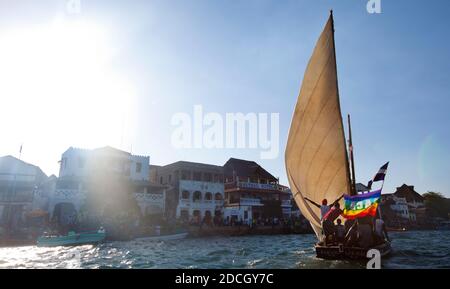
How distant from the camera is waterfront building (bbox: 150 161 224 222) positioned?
4053cm

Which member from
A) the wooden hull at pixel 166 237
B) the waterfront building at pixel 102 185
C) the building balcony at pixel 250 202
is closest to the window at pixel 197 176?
the waterfront building at pixel 102 185

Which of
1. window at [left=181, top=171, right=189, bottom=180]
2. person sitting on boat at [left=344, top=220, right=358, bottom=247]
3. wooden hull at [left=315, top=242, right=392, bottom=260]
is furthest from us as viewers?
window at [left=181, top=171, right=189, bottom=180]

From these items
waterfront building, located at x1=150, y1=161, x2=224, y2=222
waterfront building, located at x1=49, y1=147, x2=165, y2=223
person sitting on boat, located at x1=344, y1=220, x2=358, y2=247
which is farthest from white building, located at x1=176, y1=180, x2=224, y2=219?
person sitting on boat, located at x1=344, y1=220, x2=358, y2=247

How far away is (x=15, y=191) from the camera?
110ft

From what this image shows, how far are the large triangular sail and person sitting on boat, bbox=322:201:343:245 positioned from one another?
151cm

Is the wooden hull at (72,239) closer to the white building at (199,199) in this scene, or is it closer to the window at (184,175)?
the white building at (199,199)

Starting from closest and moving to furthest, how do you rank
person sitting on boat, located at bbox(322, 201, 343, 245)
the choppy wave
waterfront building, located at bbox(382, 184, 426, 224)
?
person sitting on boat, located at bbox(322, 201, 343, 245), the choppy wave, waterfront building, located at bbox(382, 184, 426, 224)

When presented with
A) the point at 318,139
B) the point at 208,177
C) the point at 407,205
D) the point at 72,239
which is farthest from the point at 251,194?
the point at 407,205

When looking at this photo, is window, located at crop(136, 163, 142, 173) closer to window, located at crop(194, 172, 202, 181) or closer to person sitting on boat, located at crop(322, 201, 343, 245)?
window, located at crop(194, 172, 202, 181)

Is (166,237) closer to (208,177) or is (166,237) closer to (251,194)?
(208,177)

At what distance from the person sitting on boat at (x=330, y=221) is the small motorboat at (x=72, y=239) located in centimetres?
2034

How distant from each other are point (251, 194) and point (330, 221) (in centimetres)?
3432

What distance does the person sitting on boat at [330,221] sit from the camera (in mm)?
12255
